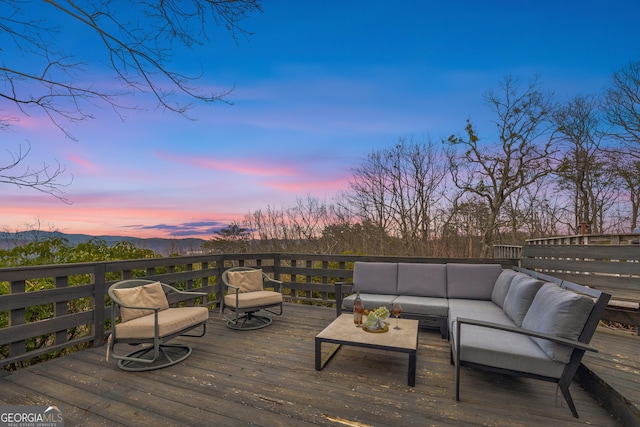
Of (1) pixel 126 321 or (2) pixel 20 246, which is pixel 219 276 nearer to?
(1) pixel 126 321

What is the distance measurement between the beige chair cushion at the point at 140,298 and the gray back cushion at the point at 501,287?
372 centimetres

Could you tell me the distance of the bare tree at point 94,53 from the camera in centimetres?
296

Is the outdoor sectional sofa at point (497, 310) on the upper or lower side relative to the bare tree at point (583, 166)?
lower

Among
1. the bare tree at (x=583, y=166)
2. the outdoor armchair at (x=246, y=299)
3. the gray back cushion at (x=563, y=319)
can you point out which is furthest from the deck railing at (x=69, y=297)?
the bare tree at (x=583, y=166)

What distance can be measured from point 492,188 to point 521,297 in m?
8.36

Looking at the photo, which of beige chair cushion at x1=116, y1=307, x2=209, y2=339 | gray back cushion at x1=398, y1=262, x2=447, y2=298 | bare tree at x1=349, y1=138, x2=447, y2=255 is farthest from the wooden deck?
bare tree at x1=349, y1=138, x2=447, y2=255

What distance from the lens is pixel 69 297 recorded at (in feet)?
9.82

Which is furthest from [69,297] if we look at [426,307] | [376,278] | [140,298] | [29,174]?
[426,307]

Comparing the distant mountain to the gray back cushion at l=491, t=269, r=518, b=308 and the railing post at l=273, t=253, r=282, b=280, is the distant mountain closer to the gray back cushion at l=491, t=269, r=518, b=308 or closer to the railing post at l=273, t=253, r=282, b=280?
the railing post at l=273, t=253, r=282, b=280

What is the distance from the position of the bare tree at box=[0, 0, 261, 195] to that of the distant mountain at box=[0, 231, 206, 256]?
3.40 feet

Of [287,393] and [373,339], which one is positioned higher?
[373,339]

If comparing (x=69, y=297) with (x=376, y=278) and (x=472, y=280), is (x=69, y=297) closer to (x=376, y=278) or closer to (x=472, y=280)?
(x=376, y=278)

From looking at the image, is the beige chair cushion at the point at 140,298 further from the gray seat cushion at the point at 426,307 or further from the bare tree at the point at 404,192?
the bare tree at the point at 404,192

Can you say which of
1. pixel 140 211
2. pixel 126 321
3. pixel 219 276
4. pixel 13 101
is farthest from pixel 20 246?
pixel 140 211
